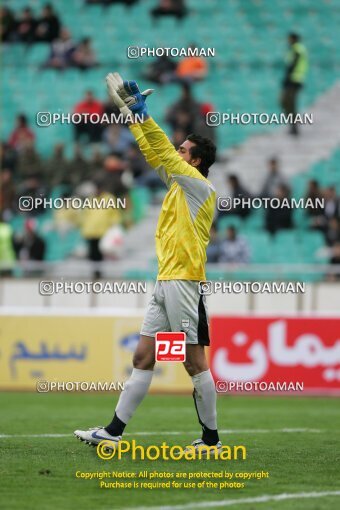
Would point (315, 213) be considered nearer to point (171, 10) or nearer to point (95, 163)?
point (95, 163)

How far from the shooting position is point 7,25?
26.8 m

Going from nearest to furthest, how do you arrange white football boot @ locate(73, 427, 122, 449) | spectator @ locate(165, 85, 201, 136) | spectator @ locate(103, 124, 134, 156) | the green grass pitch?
the green grass pitch < white football boot @ locate(73, 427, 122, 449) < spectator @ locate(165, 85, 201, 136) < spectator @ locate(103, 124, 134, 156)

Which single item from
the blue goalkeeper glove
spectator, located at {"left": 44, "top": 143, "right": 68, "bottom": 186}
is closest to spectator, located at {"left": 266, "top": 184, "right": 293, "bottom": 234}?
spectator, located at {"left": 44, "top": 143, "right": 68, "bottom": 186}

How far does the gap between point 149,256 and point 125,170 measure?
66.0 inches

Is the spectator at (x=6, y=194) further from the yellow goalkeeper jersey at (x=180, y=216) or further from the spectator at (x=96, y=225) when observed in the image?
the yellow goalkeeper jersey at (x=180, y=216)

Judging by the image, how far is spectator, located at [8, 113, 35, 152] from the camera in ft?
75.9

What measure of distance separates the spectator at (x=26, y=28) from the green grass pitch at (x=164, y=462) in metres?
13.4

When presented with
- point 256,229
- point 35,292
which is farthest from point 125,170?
point 35,292

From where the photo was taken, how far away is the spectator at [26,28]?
26281mm

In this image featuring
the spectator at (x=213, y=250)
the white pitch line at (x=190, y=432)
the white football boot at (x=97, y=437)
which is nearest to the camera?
the white football boot at (x=97, y=437)

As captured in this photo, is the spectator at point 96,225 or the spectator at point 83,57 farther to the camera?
the spectator at point 83,57

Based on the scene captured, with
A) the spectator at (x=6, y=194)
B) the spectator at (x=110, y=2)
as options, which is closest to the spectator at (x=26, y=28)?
the spectator at (x=110, y=2)

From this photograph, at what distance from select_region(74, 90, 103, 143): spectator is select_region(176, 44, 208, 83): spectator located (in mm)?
1780

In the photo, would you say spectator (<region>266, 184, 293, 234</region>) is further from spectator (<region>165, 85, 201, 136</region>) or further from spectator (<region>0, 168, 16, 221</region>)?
spectator (<region>0, 168, 16, 221</region>)
